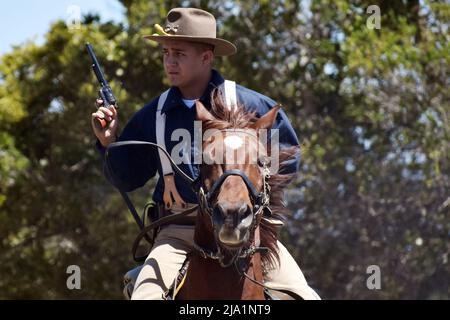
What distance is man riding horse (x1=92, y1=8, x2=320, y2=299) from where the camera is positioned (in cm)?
650

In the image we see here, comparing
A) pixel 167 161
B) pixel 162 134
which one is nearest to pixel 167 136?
pixel 162 134

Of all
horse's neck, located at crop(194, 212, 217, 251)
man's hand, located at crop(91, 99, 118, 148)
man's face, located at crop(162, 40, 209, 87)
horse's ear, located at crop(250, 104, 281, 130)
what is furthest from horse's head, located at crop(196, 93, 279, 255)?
man's hand, located at crop(91, 99, 118, 148)

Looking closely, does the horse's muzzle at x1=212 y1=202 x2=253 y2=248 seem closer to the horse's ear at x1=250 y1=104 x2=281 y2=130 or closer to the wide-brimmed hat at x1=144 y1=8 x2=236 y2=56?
the horse's ear at x1=250 y1=104 x2=281 y2=130

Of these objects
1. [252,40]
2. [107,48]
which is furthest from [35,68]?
[252,40]

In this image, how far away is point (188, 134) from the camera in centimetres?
668

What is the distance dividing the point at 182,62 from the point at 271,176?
3.69ft

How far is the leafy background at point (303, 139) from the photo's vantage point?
14.5 m

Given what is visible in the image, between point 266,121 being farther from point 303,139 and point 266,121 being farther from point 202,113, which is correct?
point 303,139

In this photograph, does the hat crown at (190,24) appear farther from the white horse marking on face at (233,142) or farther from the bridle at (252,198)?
the white horse marking on face at (233,142)

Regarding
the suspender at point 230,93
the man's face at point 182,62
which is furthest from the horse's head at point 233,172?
the man's face at point 182,62

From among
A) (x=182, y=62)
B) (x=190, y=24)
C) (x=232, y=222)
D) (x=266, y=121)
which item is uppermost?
(x=190, y=24)

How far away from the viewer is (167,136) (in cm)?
677

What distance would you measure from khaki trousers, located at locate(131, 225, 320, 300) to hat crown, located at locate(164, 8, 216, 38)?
1.25m

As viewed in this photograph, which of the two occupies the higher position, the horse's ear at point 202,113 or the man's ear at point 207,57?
the man's ear at point 207,57
